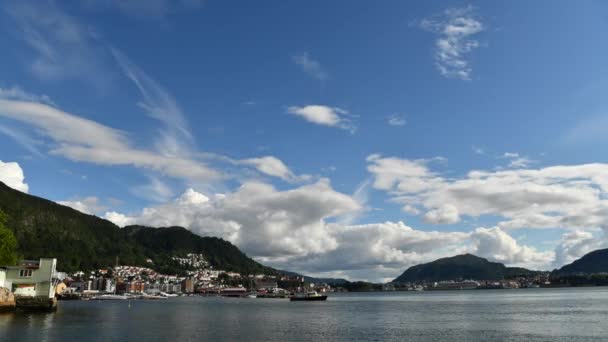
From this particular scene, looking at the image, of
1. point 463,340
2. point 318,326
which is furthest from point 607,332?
point 318,326

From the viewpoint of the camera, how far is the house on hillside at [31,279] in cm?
8681

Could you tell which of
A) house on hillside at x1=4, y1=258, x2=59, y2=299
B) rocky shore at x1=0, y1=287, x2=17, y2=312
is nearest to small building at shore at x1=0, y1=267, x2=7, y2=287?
house on hillside at x1=4, y1=258, x2=59, y2=299

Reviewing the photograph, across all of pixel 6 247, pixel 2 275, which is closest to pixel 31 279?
pixel 2 275

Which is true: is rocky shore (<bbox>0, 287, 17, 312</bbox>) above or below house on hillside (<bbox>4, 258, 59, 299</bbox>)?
below

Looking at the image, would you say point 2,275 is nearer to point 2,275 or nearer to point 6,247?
point 2,275

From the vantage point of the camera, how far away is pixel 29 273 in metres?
87.9

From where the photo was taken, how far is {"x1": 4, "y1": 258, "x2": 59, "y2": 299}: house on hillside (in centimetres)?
8681

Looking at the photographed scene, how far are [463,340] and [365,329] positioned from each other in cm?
1788

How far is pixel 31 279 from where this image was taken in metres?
87.9

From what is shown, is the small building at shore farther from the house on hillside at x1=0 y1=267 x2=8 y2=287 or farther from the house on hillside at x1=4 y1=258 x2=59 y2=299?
the house on hillside at x1=4 y1=258 x2=59 y2=299

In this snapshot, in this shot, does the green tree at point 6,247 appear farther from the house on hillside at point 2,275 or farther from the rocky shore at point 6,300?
the rocky shore at point 6,300

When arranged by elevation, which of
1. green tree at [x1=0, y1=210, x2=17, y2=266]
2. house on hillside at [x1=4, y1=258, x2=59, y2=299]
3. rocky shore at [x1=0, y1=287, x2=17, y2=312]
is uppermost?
green tree at [x1=0, y1=210, x2=17, y2=266]

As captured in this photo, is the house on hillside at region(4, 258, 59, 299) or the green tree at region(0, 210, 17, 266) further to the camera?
the house on hillside at region(4, 258, 59, 299)

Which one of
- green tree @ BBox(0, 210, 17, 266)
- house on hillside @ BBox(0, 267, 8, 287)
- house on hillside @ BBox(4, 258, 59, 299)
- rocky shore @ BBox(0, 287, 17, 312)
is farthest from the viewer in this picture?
house on hillside @ BBox(4, 258, 59, 299)
